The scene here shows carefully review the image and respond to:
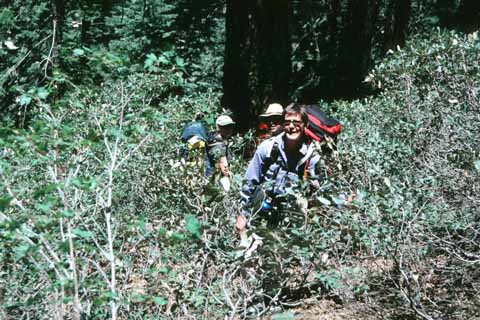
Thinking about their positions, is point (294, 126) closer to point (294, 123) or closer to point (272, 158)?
point (294, 123)

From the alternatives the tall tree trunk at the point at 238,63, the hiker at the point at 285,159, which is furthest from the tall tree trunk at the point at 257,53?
the hiker at the point at 285,159

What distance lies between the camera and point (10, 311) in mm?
3535

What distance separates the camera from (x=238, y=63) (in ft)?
26.0

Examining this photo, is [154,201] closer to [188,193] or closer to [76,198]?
[188,193]

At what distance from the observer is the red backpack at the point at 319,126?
5.44 meters

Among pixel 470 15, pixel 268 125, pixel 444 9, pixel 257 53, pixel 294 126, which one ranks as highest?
pixel 294 126

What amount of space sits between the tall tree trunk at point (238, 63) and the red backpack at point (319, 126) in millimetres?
2388

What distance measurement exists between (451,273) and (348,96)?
359 inches

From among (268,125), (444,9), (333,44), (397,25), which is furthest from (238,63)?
(444,9)

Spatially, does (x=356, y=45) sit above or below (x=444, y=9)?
above

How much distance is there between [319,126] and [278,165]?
113cm

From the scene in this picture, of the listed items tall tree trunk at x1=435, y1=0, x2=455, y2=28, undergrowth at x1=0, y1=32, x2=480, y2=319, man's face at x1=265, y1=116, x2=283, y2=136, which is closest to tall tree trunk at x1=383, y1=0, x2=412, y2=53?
tall tree trunk at x1=435, y1=0, x2=455, y2=28

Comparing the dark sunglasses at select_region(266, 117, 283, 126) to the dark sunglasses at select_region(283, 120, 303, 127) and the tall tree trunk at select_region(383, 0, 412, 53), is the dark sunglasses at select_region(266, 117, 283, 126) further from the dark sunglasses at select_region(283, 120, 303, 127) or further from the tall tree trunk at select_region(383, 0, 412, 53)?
the tall tree trunk at select_region(383, 0, 412, 53)

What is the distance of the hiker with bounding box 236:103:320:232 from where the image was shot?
4.38 m
